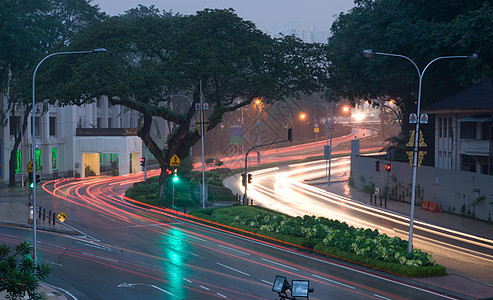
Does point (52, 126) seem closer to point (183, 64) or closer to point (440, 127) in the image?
point (183, 64)

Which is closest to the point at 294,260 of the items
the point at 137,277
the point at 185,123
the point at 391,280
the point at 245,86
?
the point at 391,280

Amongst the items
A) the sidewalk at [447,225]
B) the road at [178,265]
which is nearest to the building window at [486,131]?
the sidewalk at [447,225]

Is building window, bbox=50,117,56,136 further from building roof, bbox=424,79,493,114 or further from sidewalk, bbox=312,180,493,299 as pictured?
building roof, bbox=424,79,493,114

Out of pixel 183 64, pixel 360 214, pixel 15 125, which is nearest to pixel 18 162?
pixel 15 125

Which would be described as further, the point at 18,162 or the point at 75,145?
the point at 75,145

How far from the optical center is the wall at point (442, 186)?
4354cm

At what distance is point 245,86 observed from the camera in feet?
189

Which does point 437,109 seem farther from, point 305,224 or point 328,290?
point 328,290

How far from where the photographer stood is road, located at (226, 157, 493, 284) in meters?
31.4

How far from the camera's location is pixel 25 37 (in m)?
60.7

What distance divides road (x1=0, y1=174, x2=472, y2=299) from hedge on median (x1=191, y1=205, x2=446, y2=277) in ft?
2.67

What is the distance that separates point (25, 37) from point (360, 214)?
36.7 meters

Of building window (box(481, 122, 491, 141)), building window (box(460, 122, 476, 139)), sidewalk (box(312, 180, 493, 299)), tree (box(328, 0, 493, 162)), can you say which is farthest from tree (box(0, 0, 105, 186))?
building window (box(481, 122, 491, 141))

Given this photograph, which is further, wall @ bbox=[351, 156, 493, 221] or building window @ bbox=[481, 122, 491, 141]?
building window @ bbox=[481, 122, 491, 141]
